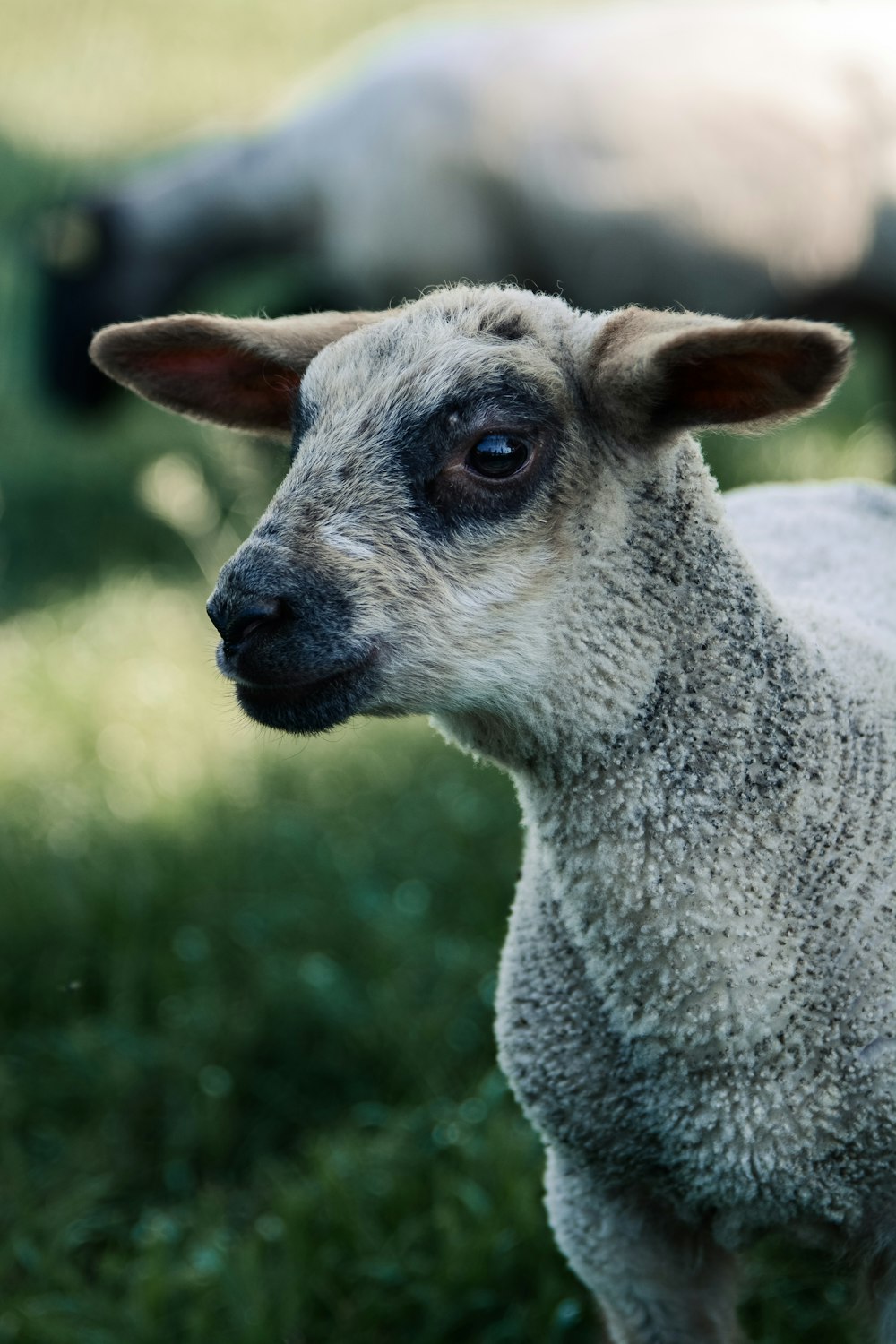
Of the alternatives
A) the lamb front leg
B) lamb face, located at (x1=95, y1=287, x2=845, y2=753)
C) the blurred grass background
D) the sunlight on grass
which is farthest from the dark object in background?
the lamb front leg

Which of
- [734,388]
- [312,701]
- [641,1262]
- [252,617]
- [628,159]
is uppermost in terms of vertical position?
[628,159]

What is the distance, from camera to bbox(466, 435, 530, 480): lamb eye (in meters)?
2.05

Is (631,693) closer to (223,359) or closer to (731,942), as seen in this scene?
(731,942)

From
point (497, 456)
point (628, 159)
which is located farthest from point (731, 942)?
point (628, 159)

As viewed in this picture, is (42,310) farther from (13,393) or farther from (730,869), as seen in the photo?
(730,869)

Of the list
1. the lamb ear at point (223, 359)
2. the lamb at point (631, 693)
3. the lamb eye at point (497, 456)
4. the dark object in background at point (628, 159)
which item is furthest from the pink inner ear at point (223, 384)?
the dark object in background at point (628, 159)

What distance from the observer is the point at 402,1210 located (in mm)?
3051

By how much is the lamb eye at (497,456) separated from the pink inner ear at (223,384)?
51 cm

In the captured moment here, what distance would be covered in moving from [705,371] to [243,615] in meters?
0.68

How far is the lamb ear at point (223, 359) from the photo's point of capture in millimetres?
2410

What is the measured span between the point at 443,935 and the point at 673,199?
2987 millimetres

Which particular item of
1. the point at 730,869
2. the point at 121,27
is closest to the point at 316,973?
the point at 730,869

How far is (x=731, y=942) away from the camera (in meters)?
2.05

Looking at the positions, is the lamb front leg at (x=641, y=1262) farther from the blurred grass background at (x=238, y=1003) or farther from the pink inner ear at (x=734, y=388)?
the pink inner ear at (x=734, y=388)
